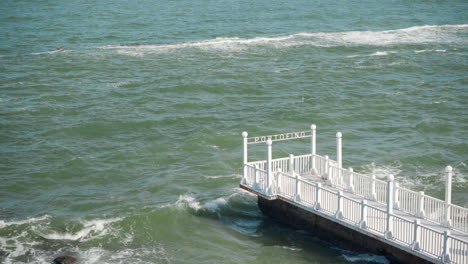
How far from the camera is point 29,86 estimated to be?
48.4 metres

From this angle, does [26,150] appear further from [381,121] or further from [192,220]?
[381,121]

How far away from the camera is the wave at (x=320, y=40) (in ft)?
198

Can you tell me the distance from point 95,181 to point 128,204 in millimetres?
3595

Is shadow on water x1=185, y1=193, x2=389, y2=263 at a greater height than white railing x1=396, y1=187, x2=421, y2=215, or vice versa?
white railing x1=396, y1=187, x2=421, y2=215

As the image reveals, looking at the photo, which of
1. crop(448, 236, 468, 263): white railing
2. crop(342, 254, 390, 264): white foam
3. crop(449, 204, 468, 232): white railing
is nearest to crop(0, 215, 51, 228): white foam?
crop(342, 254, 390, 264): white foam

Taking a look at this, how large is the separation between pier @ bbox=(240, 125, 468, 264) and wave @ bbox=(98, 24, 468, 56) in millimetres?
34920

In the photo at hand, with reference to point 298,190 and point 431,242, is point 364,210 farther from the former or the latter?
point 298,190

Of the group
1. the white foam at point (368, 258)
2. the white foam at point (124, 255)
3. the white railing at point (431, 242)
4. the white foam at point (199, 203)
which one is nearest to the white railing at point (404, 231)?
the white railing at point (431, 242)

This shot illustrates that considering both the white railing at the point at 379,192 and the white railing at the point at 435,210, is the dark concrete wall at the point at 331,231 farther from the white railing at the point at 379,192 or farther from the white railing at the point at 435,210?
the white railing at the point at 435,210

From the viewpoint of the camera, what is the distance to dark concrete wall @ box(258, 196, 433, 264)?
2116 centimetres

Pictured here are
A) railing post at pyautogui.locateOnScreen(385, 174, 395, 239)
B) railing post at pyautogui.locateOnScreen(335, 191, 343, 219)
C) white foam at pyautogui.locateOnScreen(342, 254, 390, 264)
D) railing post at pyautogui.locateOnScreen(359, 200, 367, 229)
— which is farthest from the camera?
railing post at pyautogui.locateOnScreen(335, 191, 343, 219)

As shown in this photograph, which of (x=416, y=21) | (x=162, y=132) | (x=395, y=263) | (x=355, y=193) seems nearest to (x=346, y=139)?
(x=162, y=132)

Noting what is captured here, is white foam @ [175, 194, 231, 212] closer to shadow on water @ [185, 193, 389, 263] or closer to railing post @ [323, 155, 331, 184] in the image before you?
shadow on water @ [185, 193, 389, 263]

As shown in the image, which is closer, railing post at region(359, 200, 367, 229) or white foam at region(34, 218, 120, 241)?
railing post at region(359, 200, 367, 229)
